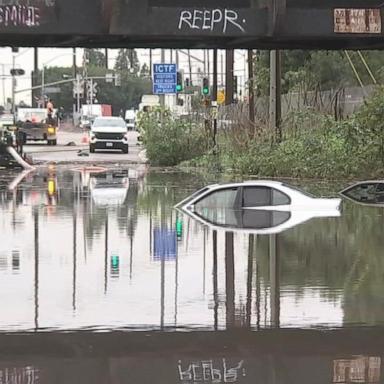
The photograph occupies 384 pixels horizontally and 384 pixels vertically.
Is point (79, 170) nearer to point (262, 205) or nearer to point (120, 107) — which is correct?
point (262, 205)

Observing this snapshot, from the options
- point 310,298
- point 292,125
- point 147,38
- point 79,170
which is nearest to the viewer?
point 310,298

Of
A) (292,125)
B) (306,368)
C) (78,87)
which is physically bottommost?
(306,368)

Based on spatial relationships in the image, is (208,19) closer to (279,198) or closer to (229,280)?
(229,280)

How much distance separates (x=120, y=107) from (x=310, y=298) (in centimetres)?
14186

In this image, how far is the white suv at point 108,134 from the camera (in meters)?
48.4

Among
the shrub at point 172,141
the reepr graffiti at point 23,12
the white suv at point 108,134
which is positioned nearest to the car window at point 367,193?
the reepr graffiti at point 23,12

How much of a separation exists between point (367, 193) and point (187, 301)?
13067mm

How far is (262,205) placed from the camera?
18.5 m

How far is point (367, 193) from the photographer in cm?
2181

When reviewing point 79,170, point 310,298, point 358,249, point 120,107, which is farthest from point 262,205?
point 120,107

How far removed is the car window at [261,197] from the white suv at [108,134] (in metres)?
30.4

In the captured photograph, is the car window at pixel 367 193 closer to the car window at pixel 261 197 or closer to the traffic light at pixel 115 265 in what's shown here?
the car window at pixel 261 197

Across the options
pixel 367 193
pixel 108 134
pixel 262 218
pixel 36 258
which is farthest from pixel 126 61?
pixel 36 258

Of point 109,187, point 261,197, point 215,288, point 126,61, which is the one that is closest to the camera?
point 215,288
